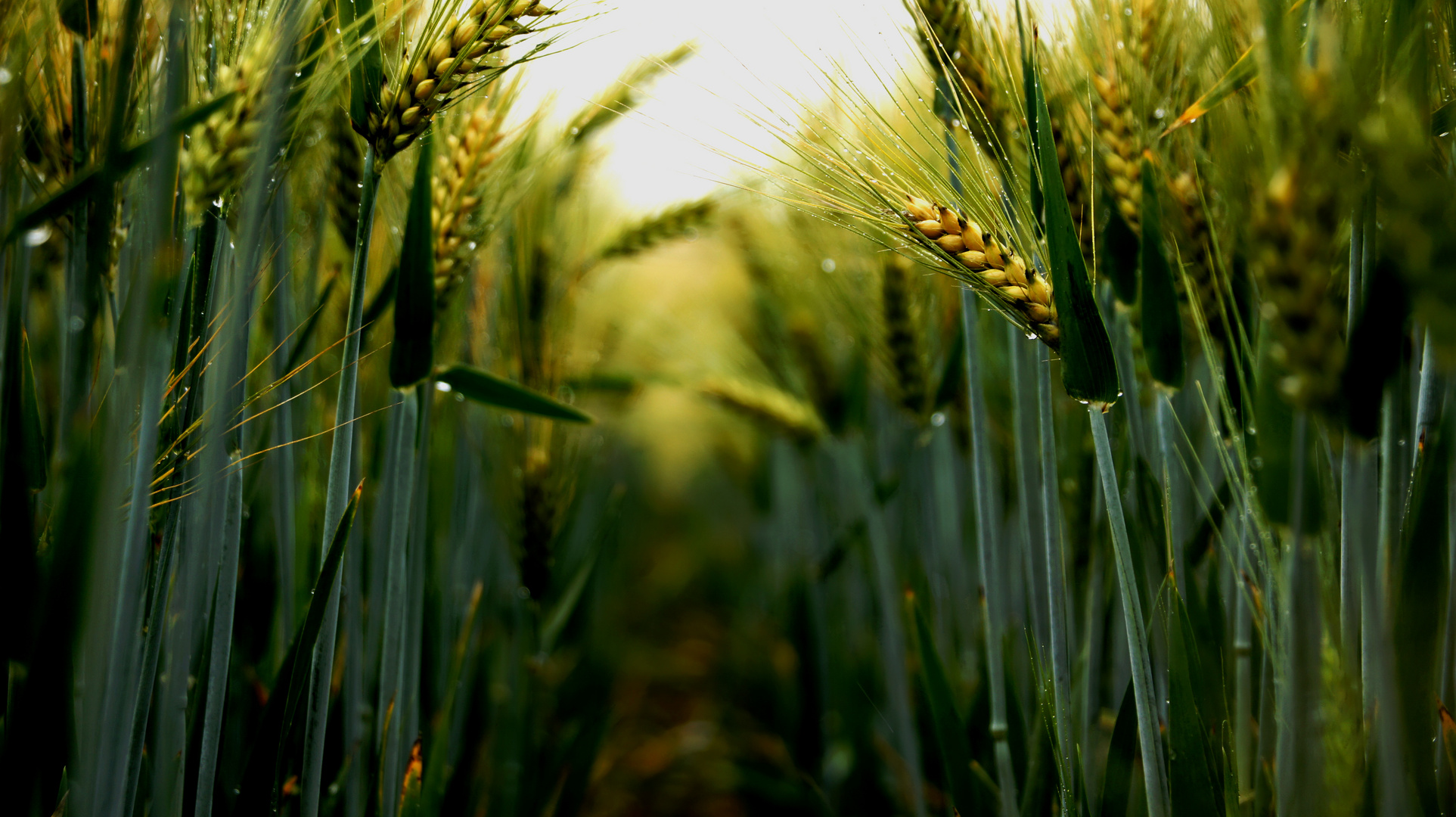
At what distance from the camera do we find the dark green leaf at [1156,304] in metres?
0.64

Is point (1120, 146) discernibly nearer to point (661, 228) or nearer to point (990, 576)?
point (990, 576)

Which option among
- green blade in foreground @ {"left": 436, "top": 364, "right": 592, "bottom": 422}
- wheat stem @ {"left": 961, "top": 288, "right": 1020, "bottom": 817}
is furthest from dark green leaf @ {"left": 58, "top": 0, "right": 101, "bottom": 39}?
wheat stem @ {"left": 961, "top": 288, "right": 1020, "bottom": 817}

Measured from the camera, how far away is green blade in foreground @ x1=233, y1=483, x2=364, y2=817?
62cm

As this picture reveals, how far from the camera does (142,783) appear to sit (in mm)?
770

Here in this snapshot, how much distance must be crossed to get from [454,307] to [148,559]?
49cm

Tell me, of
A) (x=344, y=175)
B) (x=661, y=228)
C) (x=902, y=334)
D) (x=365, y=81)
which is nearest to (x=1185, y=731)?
(x=902, y=334)

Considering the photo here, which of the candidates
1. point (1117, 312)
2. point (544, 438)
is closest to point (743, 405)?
point (544, 438)

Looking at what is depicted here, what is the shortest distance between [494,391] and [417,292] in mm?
136

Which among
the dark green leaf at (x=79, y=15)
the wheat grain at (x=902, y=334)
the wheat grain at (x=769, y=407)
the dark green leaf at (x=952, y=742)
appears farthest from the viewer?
the wheat grain at (x=769, y=407)

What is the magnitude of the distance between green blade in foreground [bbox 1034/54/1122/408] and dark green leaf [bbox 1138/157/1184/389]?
112mm

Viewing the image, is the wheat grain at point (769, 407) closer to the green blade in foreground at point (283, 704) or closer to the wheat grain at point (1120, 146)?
the wheat grain at point (1120, 146)

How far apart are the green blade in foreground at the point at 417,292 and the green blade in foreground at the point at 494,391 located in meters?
0.06

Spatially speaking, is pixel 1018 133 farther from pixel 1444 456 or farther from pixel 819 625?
pixel 819 625

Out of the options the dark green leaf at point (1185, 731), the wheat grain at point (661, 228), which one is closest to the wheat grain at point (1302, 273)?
the dark green leaf at point (1185, 731)
